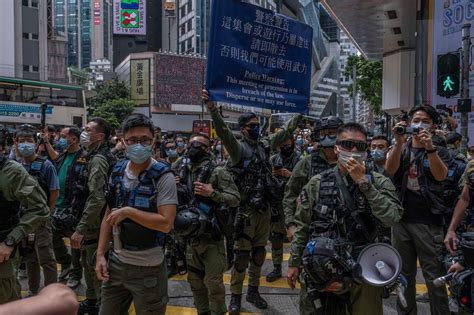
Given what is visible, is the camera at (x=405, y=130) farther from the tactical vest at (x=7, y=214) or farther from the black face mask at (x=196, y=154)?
the tactical vest at (x=7, y=214)

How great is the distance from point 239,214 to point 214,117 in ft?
3.61

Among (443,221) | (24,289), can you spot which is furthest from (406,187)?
(24,289)

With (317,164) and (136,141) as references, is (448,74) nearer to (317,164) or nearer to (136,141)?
(317,164)

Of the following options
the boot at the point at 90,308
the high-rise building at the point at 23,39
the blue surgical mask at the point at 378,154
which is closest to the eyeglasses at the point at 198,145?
the boot at the point at 90,308

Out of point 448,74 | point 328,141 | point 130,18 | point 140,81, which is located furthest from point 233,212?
point 130,18

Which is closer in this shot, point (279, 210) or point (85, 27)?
point (279, 210)

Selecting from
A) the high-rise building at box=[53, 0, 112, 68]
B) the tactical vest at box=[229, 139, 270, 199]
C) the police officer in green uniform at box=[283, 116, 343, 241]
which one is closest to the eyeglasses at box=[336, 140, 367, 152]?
the police officer in green uniform at box=[283, 116, 343, 241]

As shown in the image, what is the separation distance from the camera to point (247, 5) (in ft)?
18.0

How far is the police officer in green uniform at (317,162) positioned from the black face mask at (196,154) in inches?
34.1

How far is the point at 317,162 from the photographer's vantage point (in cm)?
470

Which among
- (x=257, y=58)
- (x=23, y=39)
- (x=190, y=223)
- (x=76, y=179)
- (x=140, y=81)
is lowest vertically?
(x=190, y=223)

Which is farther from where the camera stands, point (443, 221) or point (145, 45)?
point (145, 45)

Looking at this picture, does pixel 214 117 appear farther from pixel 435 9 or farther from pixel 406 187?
pixel 435 9

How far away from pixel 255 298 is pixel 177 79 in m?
54.9
